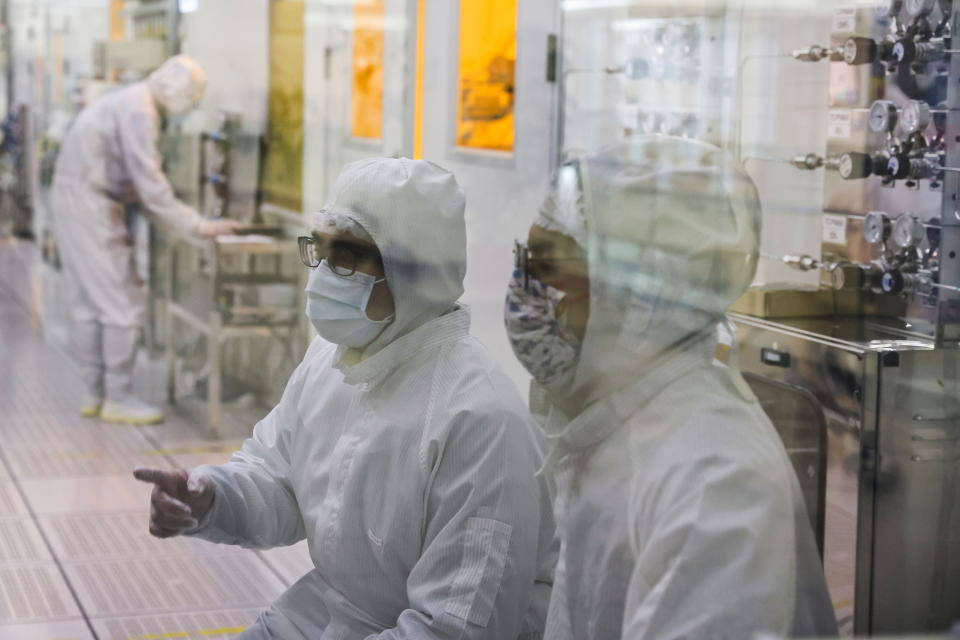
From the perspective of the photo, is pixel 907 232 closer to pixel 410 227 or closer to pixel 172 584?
pixel 410 227

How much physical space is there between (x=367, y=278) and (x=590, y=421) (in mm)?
582

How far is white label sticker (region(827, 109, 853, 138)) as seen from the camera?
269cm

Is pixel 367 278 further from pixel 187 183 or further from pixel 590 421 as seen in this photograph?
pixel 187 183

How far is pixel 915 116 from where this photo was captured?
92.2 inches

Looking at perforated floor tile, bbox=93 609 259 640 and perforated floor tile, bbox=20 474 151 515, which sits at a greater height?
perforated floor tile, bbox=20 474 151 515

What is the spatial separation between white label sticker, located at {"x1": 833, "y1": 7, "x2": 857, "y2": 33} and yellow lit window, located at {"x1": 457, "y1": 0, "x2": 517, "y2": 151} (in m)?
0.87

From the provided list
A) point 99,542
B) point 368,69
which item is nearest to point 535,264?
point 99,542

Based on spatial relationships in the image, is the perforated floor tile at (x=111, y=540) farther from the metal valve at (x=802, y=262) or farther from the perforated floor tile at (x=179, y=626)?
the metal valve at (x=802, y=262)

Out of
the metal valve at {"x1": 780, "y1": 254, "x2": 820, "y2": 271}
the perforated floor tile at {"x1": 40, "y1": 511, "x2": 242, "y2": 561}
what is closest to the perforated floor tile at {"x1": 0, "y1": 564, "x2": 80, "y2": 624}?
the perforated floor tile at {"x1": 40, "y1": 511, "x2": 242, "y2": 561}

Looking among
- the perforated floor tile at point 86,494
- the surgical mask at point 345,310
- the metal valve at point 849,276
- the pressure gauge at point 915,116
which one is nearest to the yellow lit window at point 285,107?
the perforated floor tile at point 86,494

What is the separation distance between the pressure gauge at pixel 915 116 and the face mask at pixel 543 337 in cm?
119

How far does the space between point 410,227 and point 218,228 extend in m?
2.72

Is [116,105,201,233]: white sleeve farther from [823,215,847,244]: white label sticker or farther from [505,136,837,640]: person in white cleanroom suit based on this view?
[505,136,837,640]: person in white cleanroom suit

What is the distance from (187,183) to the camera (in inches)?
180
